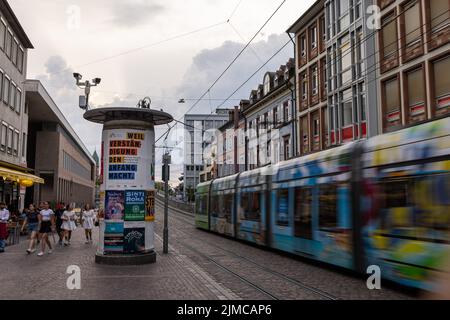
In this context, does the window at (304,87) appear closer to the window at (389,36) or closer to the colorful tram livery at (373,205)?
the window at (389,36)

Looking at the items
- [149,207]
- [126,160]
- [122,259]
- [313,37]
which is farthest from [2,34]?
[122,259]

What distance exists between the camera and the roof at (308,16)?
34.6 m

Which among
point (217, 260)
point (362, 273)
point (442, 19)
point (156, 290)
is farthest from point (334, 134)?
point (156, 290)

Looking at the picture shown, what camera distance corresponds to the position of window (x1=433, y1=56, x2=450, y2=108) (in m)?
21.6

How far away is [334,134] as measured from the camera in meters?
31.7

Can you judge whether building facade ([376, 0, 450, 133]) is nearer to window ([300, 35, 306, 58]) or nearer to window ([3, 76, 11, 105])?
window ([300, 35, 306, 58])

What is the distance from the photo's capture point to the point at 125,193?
1446 centimetres

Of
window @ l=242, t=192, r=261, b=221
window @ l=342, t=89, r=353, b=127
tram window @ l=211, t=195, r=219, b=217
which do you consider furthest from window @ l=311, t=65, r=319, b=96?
Answer: window @ l=242, t=192, r=261, b=221

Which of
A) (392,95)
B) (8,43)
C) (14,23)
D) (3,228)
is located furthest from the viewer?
(14,23)

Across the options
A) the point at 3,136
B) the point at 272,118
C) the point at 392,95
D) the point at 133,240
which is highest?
the point at 272,118

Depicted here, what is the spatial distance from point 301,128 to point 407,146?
1161 inches

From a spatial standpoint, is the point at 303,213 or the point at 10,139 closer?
the point at 303,213

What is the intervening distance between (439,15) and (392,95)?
541 centimetres

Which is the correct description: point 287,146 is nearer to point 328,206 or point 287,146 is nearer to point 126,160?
point 126,160
